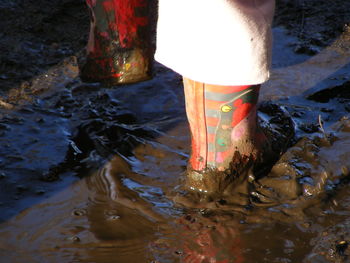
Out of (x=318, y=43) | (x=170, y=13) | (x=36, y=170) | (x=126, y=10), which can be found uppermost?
(x=170, y=13)

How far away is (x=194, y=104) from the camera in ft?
5.44

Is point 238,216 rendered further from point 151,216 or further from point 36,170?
point 36,170

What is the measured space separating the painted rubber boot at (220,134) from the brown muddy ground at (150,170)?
64 millimetres

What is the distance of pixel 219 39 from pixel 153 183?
0.59 m

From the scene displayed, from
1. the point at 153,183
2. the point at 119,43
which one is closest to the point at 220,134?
the point at 153,183

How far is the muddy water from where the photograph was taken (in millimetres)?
1520

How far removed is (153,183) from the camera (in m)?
1.81

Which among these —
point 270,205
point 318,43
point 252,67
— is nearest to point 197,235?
point 270,205

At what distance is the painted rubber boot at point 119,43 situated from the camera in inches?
90.8

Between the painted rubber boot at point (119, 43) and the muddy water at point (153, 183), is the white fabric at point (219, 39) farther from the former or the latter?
the painted rubber boot at point (119, 43)

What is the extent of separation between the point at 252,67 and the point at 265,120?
2.12ft

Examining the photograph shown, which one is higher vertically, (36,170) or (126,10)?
(126,10)

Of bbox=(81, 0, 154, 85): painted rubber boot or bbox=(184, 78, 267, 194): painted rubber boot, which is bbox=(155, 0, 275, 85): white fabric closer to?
bbox=(184, 78, 267, 194): painted rubber boot

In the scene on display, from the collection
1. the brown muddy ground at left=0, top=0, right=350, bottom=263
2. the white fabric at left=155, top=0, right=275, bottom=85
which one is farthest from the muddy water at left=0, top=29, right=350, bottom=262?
the white fabric at left=155, top=0, right=275, bottom=85
